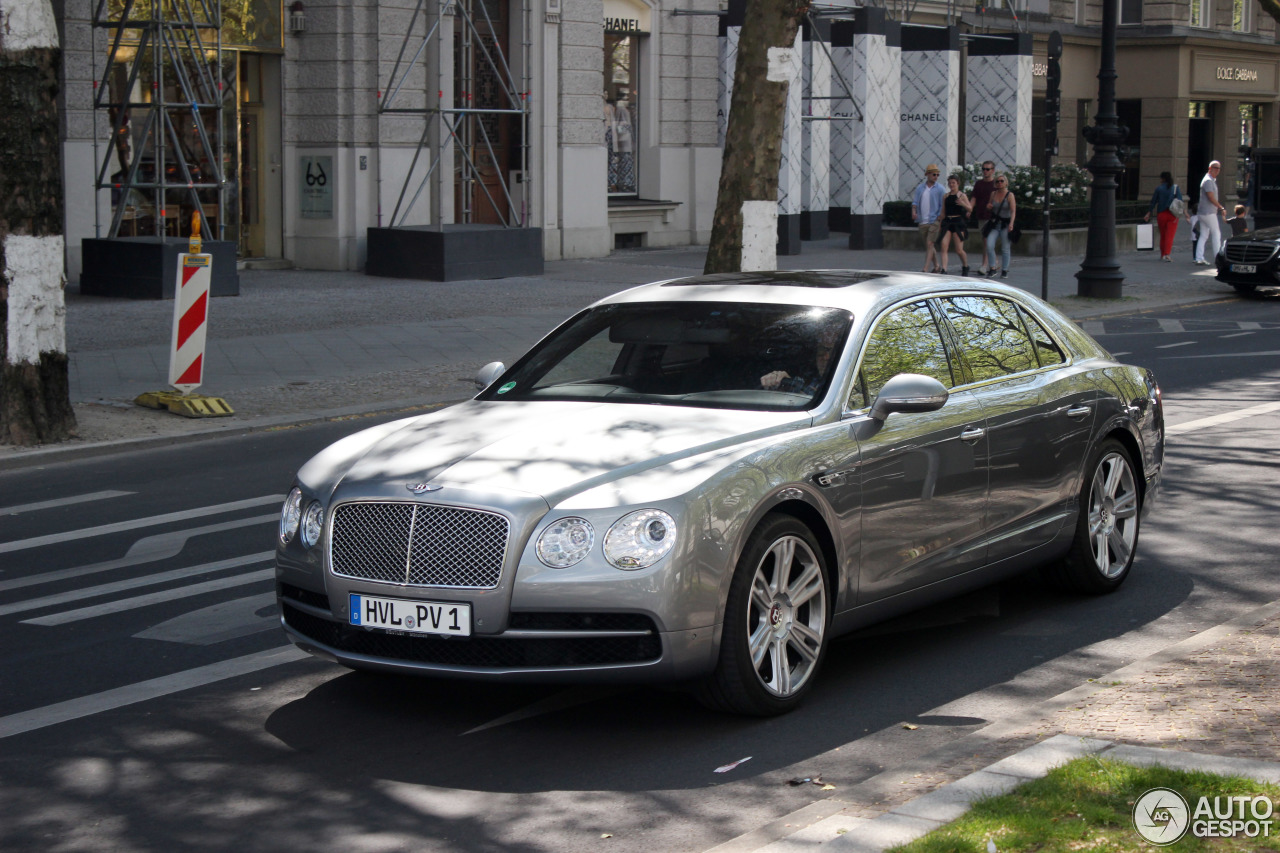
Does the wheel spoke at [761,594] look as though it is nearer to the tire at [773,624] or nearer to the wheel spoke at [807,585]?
the tire at [773,624]

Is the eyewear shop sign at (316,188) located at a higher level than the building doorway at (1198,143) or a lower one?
lower

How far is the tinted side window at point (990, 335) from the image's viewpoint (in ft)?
23.2

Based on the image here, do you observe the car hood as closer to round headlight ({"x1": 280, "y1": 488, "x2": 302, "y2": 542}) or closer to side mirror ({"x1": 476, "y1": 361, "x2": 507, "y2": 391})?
round headlight ({"x1": 280, "y1": 488, "x2": 302, "y2": 542})

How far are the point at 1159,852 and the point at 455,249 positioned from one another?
69.3 ft

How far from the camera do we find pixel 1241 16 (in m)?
50.3

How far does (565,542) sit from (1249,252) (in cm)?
2297

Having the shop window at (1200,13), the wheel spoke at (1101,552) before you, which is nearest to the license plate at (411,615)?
the wheel spoke at (1101,552)

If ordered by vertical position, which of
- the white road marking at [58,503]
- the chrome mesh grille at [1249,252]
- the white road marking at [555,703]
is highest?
the chrome mesh grille at [1249,252]

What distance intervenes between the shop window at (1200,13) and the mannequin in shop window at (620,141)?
23671 millimetres

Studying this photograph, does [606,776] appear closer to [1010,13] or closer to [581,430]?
[581,430]

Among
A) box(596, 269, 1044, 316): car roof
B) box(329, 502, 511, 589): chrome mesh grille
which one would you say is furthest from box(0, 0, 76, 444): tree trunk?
box(329, 502, 511, 589): chrome mesh grille

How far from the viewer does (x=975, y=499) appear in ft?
22.0

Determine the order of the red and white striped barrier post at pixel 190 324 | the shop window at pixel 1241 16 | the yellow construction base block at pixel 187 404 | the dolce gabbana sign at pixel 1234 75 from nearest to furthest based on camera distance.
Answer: the yellow construction base block at pixel 187 404 → the red and white striped barrier post at pixel 190 324 → the dolce gabbana sign at pixel 1234 75 → the shop window at pixel 1241 16

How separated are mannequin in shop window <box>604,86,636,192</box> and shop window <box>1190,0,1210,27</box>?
23.7 m
